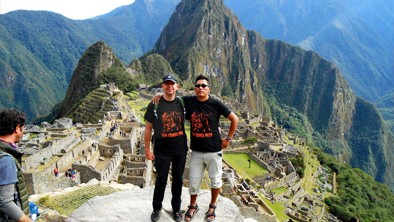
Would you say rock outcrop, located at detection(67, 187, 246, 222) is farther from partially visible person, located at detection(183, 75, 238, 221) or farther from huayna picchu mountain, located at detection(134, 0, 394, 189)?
huayna picchu mountain, located at detection(134, 0, 394, 189)

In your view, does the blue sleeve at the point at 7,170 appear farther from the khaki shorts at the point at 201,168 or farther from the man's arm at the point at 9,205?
the khaki shorts at the point at 201,168

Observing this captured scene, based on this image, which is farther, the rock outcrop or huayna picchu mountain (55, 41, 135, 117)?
huayna picchu mountain (55, 41, 135, 117)

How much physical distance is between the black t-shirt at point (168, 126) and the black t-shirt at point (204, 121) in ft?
0.87

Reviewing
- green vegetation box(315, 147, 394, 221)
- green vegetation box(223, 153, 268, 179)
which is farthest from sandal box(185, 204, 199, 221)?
green vegetation box(315, 147, 394, 221)

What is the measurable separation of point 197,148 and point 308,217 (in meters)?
28.8

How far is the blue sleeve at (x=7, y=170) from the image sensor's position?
4551 mm

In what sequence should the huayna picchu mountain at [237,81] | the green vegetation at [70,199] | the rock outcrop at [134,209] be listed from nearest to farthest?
the rock outcrop at [134,209], the green vegetation at [70,199], the huayna picchu mountain at [237,81]

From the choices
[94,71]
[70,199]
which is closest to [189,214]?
[70,199]

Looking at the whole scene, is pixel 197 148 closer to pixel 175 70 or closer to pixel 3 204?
pixel 3 204

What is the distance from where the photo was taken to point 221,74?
593ft

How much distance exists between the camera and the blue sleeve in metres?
4.55

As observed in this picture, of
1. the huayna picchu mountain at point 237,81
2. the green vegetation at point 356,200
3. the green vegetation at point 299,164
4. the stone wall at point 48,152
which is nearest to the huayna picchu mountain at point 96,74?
the green vegetation at point 299,164

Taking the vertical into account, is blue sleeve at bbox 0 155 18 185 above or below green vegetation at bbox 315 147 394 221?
above

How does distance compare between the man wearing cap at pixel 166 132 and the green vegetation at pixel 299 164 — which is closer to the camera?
the man wearing cap at pixel 166 132
